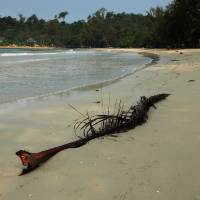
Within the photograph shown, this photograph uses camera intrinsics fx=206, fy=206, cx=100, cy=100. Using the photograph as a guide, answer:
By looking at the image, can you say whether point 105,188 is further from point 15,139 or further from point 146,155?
point 15,139

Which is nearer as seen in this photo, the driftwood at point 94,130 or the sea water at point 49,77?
the driftwood at point 94,130

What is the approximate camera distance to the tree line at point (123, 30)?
32.8 metres

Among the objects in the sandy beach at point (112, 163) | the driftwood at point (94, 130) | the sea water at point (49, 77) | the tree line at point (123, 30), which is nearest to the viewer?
the sandy beach at point (112, 163)

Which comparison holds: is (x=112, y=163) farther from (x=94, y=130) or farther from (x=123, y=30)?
(x=123, y=30)

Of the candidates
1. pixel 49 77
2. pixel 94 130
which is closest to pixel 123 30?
pixel 49 77

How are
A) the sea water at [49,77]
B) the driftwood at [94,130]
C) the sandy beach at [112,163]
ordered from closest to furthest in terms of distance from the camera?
the sandy beach at [112,163]
the driftwood at [94,130]
the sea water at [49,77]

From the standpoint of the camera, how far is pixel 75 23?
483 ft

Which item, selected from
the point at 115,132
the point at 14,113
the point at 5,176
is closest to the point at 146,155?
the point at 115,132

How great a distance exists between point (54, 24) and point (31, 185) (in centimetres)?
13348

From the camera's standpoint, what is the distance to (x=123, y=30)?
300ft

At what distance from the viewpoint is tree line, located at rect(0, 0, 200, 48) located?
108ft

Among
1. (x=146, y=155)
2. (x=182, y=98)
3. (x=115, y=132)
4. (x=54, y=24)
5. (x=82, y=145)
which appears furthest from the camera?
(x=54, y=24)

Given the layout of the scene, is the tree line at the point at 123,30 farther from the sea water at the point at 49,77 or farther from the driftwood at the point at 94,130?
the driftwood at the point at 94,130

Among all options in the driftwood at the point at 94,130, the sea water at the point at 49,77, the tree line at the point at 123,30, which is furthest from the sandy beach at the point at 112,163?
the tree line at the point at 123,30
